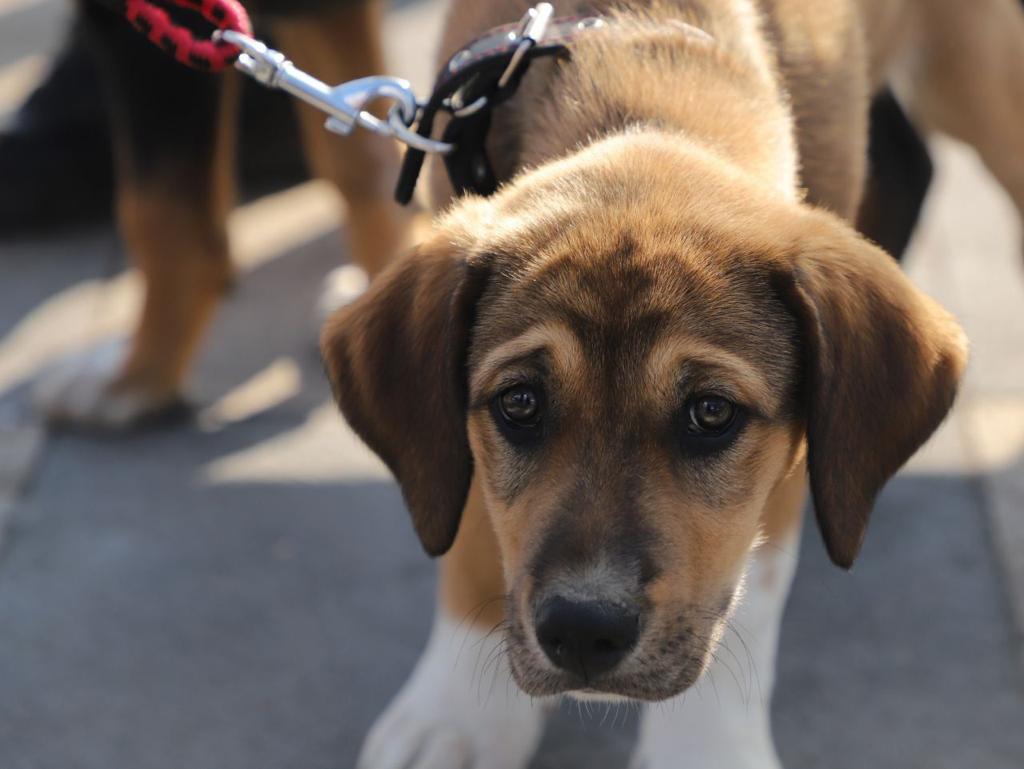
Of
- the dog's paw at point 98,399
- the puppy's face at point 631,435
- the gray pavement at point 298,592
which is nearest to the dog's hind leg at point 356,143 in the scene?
the gray pavement at point 298,592

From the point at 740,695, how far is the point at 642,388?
893 millimetres

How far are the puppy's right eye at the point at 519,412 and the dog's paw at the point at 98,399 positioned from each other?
79.8 inches

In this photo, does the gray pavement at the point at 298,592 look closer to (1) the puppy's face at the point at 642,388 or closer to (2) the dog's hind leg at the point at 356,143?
(2) the dog's hind leg at the point at 356,143

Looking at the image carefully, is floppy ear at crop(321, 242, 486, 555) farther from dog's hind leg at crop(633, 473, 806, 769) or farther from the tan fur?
dog's hind leg at crop(633, 473, 806, 769)

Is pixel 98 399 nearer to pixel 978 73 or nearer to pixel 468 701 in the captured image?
pixel 468 701

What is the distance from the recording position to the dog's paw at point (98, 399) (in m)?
4.44

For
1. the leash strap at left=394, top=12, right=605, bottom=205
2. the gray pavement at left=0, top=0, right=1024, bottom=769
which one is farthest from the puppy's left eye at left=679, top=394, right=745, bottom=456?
the gray pavement at left=0, top=0, right=1024, bottom=769

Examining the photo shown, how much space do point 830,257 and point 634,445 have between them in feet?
1.61

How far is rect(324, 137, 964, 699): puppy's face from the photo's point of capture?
2.52 m

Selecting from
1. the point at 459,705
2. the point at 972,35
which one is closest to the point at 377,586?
the point at 459,705

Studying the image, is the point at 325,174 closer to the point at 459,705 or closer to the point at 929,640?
the point at 459,705

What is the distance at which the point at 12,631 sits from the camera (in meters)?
3.69

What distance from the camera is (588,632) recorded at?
2.43 metres

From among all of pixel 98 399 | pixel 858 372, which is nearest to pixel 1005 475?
pixel 858 372
